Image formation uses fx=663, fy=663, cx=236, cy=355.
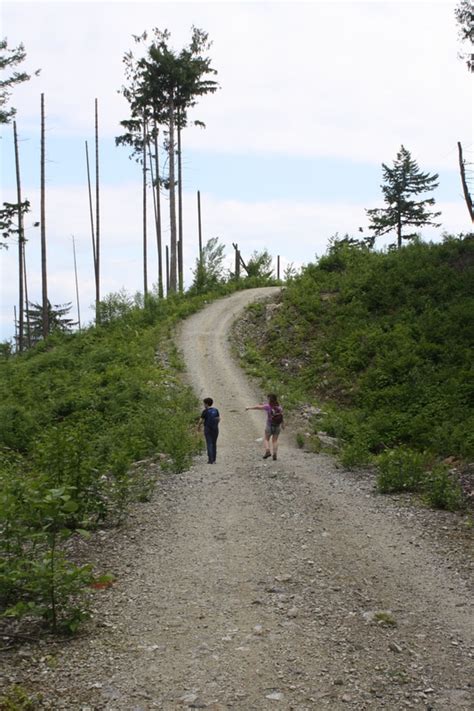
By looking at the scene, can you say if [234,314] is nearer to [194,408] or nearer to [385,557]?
[194,408]

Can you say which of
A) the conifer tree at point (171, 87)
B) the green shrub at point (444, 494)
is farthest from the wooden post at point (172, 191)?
the green shrub at point (444, 494)

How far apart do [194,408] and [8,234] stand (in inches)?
858

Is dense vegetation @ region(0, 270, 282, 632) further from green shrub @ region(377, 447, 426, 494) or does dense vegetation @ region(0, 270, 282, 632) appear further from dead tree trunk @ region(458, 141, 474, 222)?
dead tree trunk @ region(458, 141, 474, 222)

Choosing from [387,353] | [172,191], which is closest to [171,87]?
[172,191]

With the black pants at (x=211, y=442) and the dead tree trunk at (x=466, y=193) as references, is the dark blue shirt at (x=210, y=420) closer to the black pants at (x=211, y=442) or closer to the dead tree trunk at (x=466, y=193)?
the black pants at (x=211, y=442)

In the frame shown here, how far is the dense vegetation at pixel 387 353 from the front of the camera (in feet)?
46.6

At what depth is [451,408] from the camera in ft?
52.6

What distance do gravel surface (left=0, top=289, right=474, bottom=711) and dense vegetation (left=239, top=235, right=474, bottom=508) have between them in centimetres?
233

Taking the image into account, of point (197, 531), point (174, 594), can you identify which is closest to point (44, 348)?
point (197, 531)

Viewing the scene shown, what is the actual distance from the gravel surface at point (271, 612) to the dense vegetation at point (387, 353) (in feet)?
7.66

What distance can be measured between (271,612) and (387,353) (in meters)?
14.7

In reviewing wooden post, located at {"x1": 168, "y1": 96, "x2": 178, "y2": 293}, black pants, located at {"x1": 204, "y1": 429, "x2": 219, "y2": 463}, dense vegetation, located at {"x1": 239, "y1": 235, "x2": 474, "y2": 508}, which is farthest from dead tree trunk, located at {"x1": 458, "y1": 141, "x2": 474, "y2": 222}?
black pants, located at {"x1": 204, "y1": 429, "x2": 219, "y2": 463}

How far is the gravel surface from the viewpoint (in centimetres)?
478

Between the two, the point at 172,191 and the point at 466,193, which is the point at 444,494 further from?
the point at 172,191
